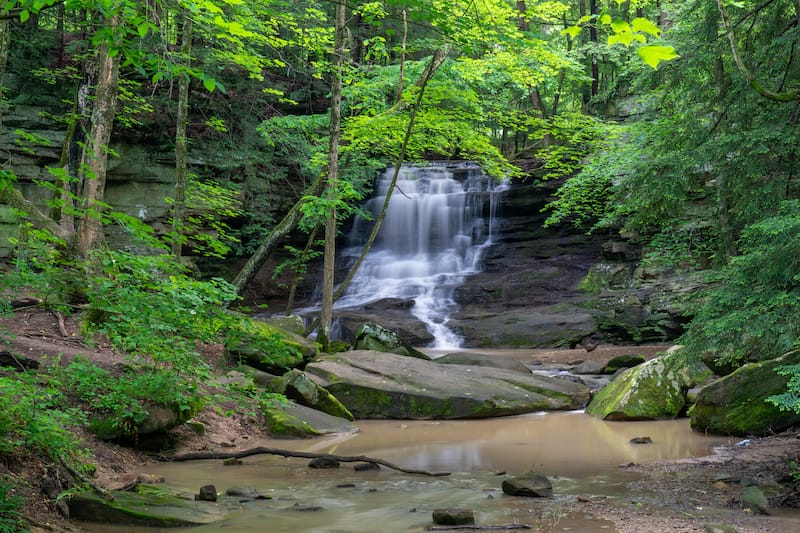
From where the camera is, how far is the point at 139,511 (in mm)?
4766

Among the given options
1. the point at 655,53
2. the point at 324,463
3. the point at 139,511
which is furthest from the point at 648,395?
the point at 655,53

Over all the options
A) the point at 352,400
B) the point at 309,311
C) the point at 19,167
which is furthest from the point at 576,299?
the point at 19,167

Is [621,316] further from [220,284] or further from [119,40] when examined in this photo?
[119,40]

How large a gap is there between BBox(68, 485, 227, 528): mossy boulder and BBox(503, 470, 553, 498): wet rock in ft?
8.04

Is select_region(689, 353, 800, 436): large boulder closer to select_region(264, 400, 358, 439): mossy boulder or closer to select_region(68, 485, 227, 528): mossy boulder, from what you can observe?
select_region(264, 400, 358, 439): mossy boulder

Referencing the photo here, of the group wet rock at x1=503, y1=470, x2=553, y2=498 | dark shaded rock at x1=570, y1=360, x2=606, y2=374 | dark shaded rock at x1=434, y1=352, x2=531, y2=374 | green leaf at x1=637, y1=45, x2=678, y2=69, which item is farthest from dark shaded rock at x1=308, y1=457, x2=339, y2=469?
dark shaded rock at x1=570, y1=360, x2=606, y2=374

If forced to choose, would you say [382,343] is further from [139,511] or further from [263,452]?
[139,511]

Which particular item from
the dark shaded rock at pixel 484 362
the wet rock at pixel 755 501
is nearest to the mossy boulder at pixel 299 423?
the dark shaded rock at pixel 484 362

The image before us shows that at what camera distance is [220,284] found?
6102 mm

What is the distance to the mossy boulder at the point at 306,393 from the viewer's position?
32.1 feet

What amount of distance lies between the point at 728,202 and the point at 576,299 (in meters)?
14.1

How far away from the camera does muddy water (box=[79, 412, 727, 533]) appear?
5.03 m

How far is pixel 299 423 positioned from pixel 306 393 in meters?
0.85

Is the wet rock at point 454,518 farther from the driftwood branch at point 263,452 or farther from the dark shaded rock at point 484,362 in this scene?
the dark shaded rock at point 484,362
